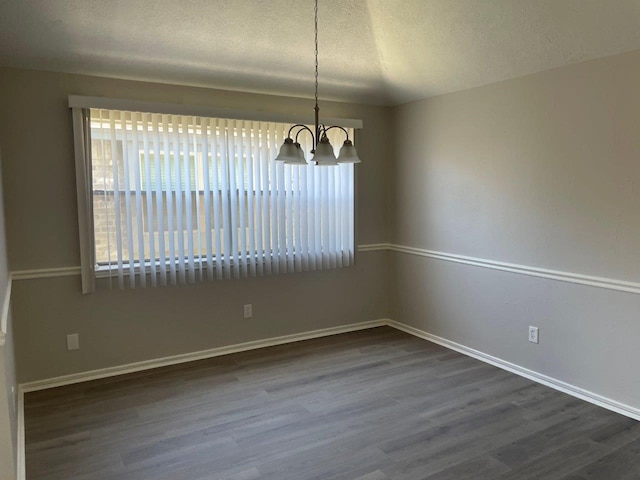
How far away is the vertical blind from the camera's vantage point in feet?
11.8

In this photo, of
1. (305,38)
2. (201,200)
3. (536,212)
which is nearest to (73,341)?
(201,200)

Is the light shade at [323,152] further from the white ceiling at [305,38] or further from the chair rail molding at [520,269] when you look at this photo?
the chair rail molding at [520,269]

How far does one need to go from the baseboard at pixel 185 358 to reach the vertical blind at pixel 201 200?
26.1 inches

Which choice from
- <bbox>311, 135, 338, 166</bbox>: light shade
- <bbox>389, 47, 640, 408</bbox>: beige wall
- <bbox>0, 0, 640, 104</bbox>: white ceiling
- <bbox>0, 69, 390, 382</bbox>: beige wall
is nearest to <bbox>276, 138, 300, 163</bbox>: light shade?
<bbox>311, 135, 338, 166</bbox>: light shade

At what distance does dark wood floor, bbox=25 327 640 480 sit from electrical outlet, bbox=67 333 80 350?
304 mm

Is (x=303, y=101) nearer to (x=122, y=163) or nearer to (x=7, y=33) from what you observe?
(x=122, y=163)

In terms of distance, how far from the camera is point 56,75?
11.2ft

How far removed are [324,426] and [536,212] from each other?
86.0 inches

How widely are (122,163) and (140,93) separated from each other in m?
0.58

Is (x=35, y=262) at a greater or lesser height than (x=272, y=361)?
greater

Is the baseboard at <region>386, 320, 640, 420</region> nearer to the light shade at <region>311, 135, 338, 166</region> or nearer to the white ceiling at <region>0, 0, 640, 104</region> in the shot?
the white ceiling at <region>0, 0, 640, 104</region>

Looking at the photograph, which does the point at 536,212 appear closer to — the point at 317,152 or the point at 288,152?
the point at 317,152

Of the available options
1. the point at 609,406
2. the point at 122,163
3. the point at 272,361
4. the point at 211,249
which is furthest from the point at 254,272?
the point at 609,406

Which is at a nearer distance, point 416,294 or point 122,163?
point 122,163
